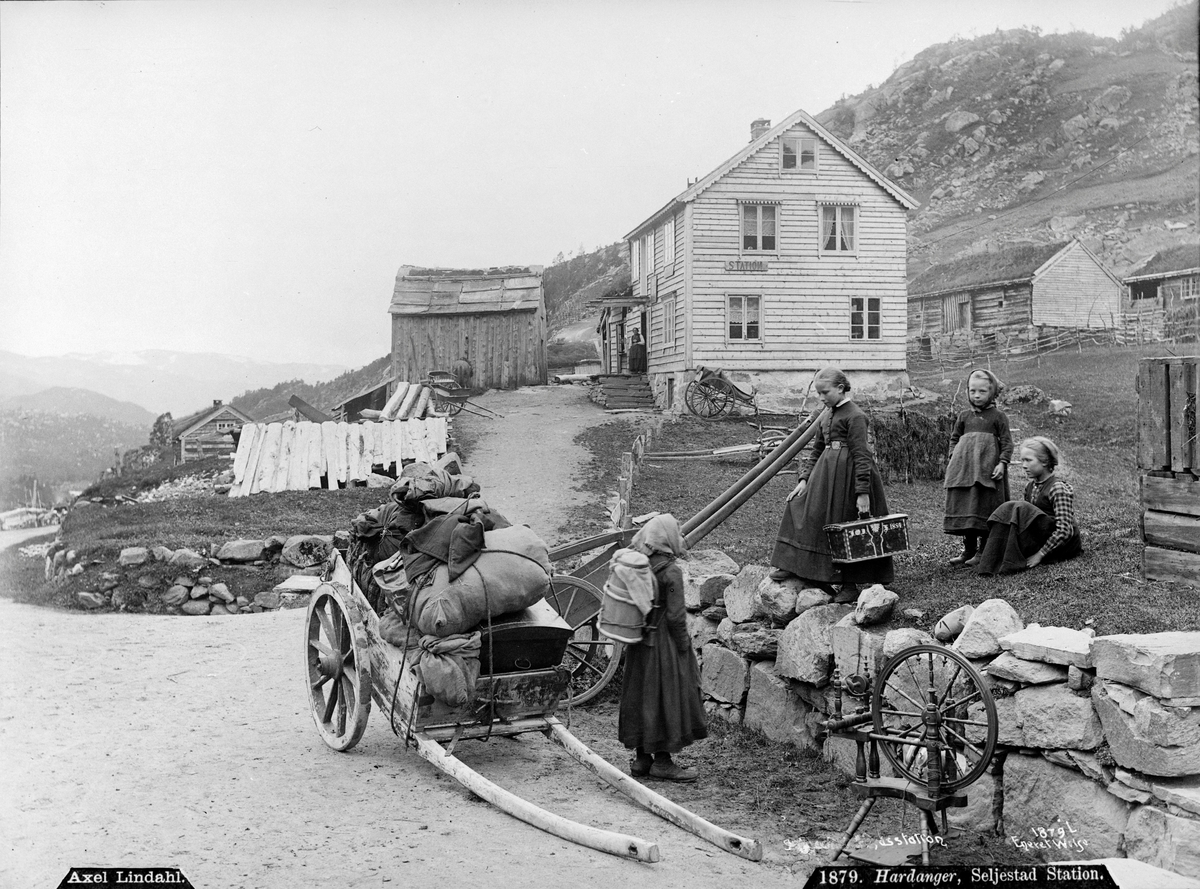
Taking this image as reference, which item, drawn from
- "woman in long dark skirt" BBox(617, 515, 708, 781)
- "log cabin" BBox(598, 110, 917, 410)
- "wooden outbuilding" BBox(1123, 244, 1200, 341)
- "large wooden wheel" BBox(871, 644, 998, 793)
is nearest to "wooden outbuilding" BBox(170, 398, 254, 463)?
"log cabin" BBox(598, 110, 917, 410)

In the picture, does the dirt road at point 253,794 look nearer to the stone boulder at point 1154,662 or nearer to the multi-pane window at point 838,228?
the stone boulder at point 1154,662

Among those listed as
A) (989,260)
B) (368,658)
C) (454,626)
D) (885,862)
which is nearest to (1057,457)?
(885,862)

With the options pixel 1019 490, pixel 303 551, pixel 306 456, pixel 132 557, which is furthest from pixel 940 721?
pixel 306 456

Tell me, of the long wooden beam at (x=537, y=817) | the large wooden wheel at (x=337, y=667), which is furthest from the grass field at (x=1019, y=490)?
the large wooden wheel at (x=337, y=667)

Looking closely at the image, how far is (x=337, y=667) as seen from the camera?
552cm

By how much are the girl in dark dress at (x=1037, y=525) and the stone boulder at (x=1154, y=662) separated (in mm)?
1767

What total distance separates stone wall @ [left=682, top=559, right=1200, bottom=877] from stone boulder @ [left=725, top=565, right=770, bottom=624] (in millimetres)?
428

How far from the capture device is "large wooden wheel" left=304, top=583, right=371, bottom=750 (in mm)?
5352

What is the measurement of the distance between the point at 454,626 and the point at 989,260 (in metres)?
28.5

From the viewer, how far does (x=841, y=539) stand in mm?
5484

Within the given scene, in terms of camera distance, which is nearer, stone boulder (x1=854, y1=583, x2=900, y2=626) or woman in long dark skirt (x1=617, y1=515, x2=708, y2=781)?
woman in long dark skirt (x1=617, y1=515, x2=708, y2=781)

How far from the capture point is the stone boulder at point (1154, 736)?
3.56m

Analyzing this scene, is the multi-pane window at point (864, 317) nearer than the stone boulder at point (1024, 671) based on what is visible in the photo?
No

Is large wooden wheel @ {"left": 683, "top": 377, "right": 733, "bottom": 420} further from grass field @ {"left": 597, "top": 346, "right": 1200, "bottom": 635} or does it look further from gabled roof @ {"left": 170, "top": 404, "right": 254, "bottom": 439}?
gabled roof @ {"left": 170, "top": 404, "right": 254, "bottom": 439}
